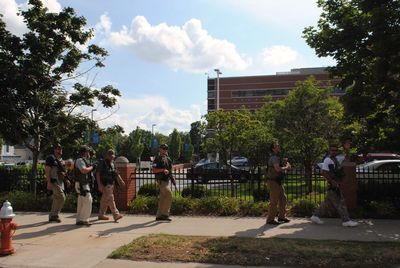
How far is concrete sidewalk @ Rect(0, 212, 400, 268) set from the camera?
7.36m

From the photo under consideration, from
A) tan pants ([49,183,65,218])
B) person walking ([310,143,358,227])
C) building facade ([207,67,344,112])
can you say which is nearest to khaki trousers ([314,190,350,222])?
person walking ([310,143,358,227])

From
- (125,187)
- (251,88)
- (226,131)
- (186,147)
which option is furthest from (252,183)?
(251,88)

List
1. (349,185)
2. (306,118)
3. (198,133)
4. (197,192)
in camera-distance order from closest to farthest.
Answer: (349,185)
(197,192)
(306,118)
(198,133)

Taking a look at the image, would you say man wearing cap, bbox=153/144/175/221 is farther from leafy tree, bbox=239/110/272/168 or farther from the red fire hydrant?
leafy tree, bbox=239/110/272/168

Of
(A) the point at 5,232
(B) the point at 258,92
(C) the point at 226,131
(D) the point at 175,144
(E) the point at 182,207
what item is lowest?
(A) the point at 5,232

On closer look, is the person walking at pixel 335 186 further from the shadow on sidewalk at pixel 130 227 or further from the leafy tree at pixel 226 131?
the leafy tree at pixel 226 131

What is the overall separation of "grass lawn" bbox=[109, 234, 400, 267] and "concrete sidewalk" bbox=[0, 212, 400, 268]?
0.35 meters

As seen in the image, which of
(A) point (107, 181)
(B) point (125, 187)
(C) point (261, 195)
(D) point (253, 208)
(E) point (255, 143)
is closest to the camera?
(A) point (107, 181)

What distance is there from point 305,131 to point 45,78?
12284 millimetres

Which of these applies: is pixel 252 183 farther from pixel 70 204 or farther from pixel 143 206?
pixel 70 204

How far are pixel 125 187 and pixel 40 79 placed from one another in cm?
425

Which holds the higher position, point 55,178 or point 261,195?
point 55,178

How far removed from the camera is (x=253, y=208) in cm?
1149

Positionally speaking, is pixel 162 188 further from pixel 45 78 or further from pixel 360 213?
pixel 45 78
